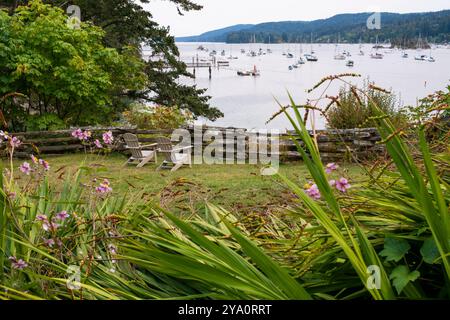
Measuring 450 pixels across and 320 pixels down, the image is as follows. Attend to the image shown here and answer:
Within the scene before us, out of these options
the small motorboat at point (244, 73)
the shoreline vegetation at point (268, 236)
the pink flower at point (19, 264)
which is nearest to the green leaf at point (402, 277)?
the shoreline vegetation at point (268, 236)

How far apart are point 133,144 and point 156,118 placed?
3.54 metres

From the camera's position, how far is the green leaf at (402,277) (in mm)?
1533

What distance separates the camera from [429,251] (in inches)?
65.0

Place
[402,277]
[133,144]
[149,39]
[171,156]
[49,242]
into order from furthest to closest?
[149,39] < [133,144] < [171,156] < [49,242] < [402,277]

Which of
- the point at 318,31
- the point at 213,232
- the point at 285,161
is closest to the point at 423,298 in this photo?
the point at 213,232

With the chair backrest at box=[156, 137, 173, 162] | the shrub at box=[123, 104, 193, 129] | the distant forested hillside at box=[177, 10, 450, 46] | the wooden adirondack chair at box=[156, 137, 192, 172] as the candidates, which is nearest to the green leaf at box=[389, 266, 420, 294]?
the wooden adirondack chair at box=[156, 137, 192, 172]

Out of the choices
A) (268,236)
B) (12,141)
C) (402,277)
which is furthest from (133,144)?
(402,277)

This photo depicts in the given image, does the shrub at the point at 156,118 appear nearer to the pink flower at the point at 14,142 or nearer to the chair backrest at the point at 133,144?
the chair backrest at the point at 133,144

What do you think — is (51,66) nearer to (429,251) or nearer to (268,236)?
(268,236)

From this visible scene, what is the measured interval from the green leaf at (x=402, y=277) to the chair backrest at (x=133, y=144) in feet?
33.7

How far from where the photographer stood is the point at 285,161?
12.6 m

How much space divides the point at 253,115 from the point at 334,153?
86.8 ft

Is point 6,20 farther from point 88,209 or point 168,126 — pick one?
point 88,209

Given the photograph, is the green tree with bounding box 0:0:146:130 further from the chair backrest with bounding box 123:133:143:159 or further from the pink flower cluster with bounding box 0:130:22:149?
the pink flower cluster with bounding box 0:130:22:149
